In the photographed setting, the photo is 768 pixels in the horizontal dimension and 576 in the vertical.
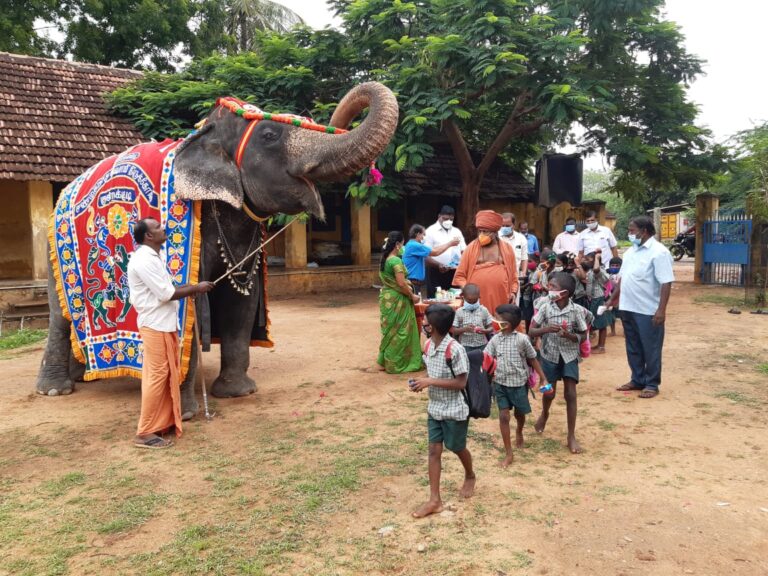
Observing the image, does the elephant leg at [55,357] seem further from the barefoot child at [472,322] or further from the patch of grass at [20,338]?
the barefoot child at [472,322]

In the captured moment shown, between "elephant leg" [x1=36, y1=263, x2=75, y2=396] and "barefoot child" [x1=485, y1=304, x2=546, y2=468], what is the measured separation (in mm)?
4454

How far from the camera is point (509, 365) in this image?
416 cm

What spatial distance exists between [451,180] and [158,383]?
1241cm

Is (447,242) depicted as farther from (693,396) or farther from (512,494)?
(512,494)

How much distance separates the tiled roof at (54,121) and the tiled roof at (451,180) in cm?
636

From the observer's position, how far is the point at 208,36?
20203 millimetres

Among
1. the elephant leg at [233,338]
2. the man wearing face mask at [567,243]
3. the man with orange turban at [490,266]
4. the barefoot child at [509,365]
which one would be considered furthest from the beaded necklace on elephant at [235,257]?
the man wearing face mask at [567,243]

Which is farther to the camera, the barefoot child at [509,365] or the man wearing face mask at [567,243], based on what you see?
the man wearing face mask at [567,243]

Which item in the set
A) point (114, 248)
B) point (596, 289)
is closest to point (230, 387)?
point (114, 248)

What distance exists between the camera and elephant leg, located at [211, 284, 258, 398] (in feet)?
19.3

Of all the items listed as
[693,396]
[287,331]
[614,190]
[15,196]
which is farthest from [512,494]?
[15,196]

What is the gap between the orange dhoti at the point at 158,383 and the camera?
4.69 meters

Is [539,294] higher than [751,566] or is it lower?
higher

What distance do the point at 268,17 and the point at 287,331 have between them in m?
13.8
